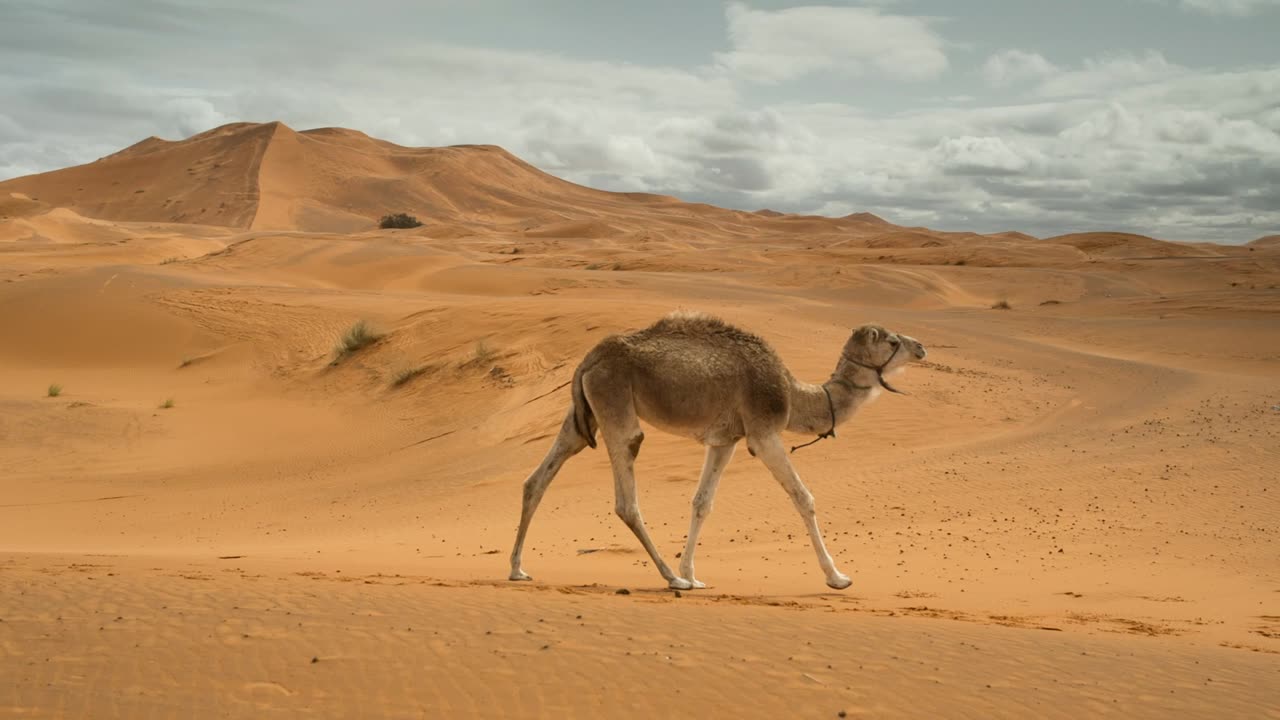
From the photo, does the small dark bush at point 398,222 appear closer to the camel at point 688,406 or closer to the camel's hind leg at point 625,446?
the camel at point 688,406

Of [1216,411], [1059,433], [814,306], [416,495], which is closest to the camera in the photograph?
[416,495]

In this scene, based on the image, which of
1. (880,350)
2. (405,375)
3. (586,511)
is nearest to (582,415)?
(880,350)

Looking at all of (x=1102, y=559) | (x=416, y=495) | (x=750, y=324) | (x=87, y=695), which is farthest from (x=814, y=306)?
(x=87, y=695)

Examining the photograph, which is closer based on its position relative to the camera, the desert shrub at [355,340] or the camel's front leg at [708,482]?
the camel's front leg at [708,482]

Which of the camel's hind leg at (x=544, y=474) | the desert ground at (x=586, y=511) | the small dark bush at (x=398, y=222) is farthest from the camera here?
the small dark bush at (x=398, y=222)

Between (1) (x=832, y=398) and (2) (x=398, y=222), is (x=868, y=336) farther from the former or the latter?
(2) (x=398, y=222)

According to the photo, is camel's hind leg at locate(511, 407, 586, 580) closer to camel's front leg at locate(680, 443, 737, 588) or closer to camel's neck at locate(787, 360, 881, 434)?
camel's front leg at locate(680, 443, 737, 588)

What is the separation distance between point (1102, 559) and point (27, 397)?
2090 cm

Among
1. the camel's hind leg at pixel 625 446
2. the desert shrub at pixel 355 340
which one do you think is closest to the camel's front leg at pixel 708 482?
the camel's hind leg at pixel 625 446

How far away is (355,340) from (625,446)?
18.0 metres

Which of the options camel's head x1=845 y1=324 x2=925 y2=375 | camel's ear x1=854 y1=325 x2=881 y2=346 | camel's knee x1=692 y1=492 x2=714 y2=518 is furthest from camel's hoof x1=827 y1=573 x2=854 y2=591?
camel's ear x1=854 y1=325 x2=881 y2=346

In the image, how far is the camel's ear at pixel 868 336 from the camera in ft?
30.6

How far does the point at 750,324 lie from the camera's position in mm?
23844

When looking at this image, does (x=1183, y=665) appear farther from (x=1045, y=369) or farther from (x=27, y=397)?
Result: (x=27, y=397)
